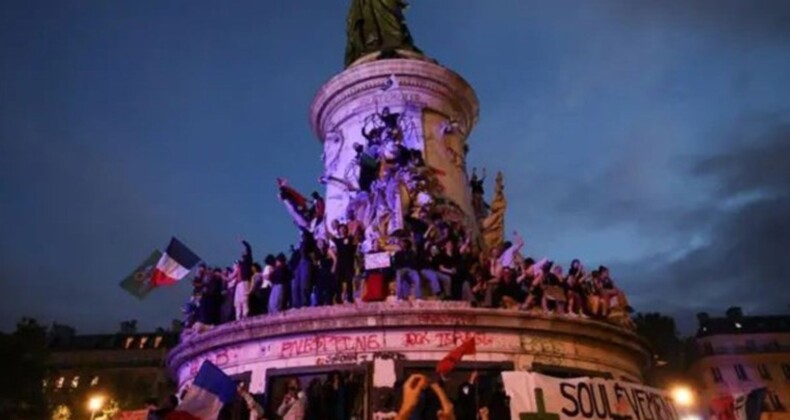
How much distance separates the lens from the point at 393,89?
20.8m

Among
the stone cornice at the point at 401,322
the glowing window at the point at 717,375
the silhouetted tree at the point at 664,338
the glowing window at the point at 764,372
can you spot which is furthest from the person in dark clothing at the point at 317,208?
the glowing window at the point at 764,372

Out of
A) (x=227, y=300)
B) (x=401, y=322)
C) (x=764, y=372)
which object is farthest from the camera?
(x=764, y=372)

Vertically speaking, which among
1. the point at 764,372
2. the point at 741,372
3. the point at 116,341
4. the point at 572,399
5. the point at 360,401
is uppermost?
the point at 116,341

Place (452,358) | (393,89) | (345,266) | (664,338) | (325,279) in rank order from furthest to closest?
(664,338), (393,89), (345,266), (325,279), (452,358)

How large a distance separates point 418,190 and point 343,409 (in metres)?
7.71

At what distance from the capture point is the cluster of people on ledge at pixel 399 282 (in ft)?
45.6

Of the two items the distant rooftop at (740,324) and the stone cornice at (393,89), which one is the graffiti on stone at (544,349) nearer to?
the stone cornice at (393,89)

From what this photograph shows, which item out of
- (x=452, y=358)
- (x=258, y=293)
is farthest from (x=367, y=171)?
(x=452, y=358)

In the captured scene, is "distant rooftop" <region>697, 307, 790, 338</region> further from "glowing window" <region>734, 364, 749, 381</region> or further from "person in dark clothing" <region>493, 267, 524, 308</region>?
"person in dark clothing" <region>493, 267, 524, 308</region>

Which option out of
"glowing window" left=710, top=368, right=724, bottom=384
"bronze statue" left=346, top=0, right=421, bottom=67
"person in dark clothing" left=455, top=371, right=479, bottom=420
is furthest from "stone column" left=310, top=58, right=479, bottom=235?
"glowing window" left=710, top=368, right=724, bottom=384

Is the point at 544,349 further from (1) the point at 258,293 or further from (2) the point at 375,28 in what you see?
(2) the point at 375,28

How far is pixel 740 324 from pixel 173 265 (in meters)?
53.3

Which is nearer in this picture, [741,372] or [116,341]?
[741,372]

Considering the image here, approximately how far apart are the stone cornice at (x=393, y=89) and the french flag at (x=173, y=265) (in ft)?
22.9
